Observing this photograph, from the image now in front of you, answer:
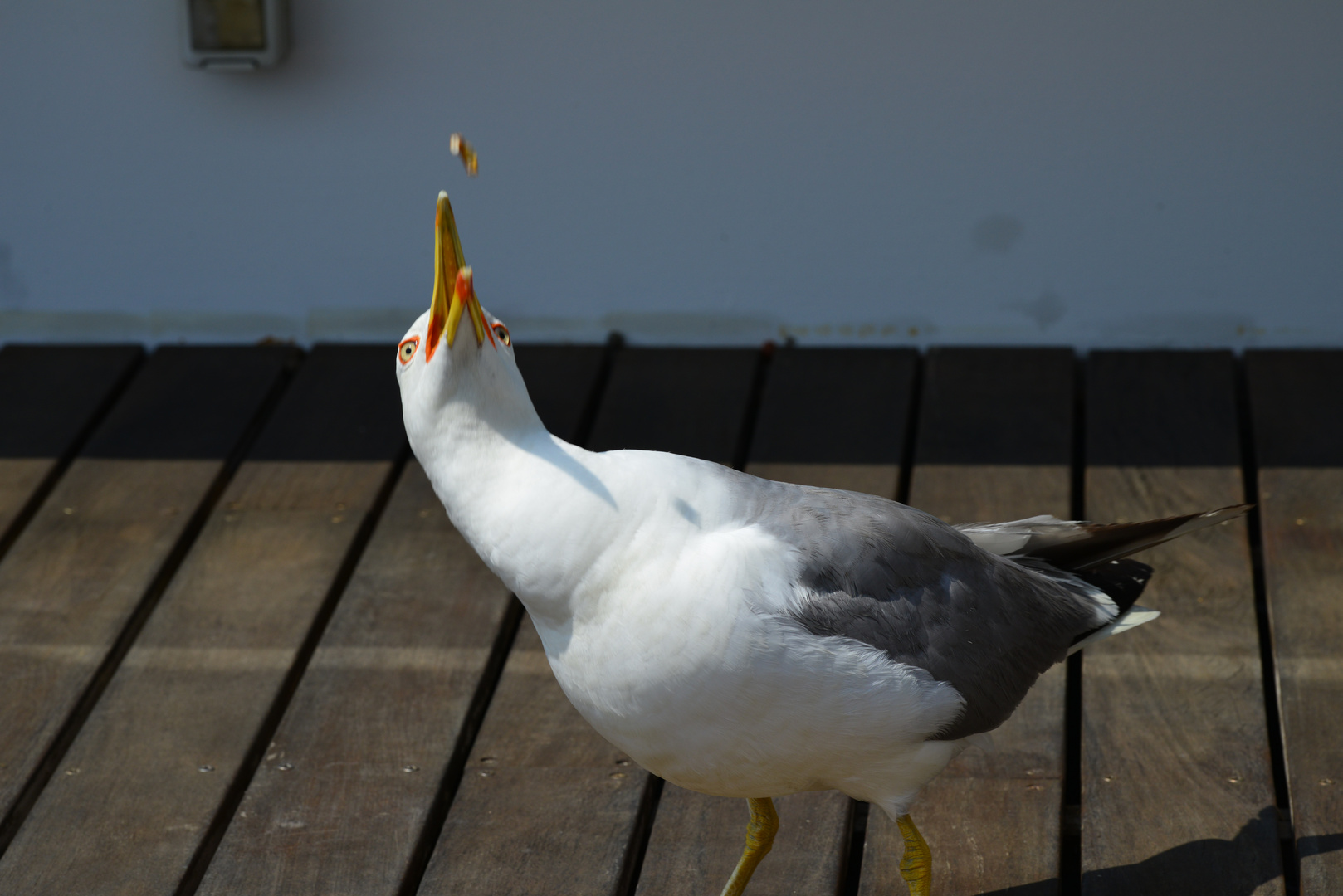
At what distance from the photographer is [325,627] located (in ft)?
10.4

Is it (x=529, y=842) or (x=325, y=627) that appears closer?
(x=529, y=842)

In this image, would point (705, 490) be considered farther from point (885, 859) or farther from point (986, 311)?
point (986, 311)

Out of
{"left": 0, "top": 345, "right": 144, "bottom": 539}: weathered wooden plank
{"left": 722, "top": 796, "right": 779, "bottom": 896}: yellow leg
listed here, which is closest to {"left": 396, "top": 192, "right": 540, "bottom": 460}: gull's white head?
{"left": 722, "top": 796, "right": 779, "bottom": 896}: yellow leg

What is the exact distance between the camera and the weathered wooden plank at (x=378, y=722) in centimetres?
255

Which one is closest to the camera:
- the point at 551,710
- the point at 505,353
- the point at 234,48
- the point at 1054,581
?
the point at 505,353

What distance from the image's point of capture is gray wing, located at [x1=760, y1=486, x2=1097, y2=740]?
2.12 meters

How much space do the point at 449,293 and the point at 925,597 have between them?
79cm

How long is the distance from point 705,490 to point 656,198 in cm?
217

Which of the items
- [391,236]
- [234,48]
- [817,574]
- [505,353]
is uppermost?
[505,353]

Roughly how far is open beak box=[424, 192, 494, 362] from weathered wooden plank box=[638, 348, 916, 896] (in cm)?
100

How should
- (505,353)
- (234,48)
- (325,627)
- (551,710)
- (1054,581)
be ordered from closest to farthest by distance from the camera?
1. (505,353)
2. (1054,581)
3. (551,710)
4. (325,627)
5. (234,48)

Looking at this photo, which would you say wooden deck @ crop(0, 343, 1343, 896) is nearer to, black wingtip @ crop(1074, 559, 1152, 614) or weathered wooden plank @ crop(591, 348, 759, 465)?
weathered wooden plank @ crop(591, 348, 759, 465)

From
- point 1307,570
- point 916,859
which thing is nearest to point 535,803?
point 916,859

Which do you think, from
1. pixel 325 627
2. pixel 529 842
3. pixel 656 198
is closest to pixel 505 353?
pixel 529 842
